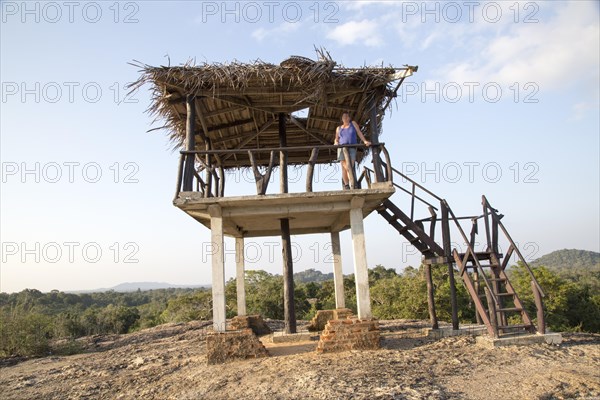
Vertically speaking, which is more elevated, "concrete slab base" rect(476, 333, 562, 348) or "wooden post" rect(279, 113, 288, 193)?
"wooden post" rect(279, 113, 288, 193)

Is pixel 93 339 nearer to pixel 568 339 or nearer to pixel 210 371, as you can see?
pixel 210 371

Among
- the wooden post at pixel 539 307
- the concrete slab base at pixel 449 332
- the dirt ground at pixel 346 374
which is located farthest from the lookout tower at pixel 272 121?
the wooden post at pixel 539 307

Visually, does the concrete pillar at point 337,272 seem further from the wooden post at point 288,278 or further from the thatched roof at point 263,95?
the thatched roof at point 263,95

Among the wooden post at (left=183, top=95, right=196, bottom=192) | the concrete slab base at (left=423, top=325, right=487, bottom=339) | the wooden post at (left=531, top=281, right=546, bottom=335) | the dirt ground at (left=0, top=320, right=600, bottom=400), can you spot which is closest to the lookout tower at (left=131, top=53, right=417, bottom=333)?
the wooden post at (left=183, top=95, right=196, bottom=192)

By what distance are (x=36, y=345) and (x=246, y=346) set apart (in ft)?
24.3

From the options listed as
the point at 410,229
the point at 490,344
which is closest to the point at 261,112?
the point at 410,229

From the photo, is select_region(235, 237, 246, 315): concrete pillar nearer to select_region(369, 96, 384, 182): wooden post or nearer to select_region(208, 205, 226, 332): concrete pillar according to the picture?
select_region(208, 205, 226, 332): concrete pillar

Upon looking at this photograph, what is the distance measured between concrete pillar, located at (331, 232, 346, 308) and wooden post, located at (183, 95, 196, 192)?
16.7ft

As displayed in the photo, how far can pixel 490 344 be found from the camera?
25.8 feet

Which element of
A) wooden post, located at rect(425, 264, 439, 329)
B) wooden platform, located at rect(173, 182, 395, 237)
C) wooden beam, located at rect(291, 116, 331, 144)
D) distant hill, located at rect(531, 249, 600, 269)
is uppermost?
wooden beam, located at rect(291, 116, 331, 144)

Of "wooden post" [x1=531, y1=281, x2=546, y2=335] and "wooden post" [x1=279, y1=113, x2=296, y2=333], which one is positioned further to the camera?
"wooden post" [x1=279, y1=113, x2=296, y2=333]

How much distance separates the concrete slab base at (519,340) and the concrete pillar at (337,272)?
394cm

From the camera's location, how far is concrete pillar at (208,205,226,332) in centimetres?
795

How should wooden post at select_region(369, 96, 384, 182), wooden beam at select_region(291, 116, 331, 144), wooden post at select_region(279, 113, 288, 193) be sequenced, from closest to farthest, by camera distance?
wooden post at select_region(369, 96, 384, 182) < wooden post at select_region(279, 113, 288, 193) < wooden beam at select_region(291, 116, 331, 144)
